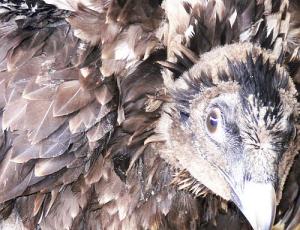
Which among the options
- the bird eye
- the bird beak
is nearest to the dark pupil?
the bird eye

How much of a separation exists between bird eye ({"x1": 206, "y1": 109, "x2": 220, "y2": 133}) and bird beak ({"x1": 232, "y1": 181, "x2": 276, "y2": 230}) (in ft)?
0.53

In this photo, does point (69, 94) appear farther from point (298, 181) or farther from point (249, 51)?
point (298, 181)

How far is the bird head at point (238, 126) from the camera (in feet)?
5.32

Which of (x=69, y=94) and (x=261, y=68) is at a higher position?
(x=261, y=68)

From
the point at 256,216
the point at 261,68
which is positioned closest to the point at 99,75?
the point at 261,68

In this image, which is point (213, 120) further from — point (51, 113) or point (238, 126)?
point (51, 113)

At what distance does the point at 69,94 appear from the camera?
5.95 ft

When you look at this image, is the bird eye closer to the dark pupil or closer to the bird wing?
the dark pupil

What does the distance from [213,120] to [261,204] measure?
0.23 meters

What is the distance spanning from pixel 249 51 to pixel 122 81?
308mm

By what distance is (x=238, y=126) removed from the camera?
1.66 m

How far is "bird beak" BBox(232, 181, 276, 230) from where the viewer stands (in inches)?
62.7

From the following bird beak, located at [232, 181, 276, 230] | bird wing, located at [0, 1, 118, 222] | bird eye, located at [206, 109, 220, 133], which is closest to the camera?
bird beak, located at [232, 181, 276, 230]

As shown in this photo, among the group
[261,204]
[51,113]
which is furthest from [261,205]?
[51,113]
